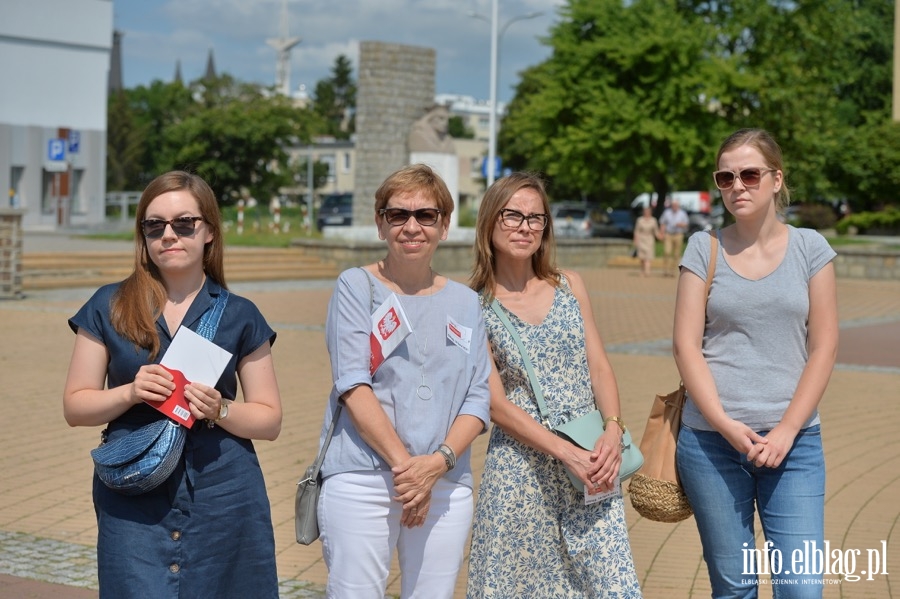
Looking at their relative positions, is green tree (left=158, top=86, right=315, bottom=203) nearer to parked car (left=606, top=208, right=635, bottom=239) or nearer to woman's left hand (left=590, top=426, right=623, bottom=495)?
parked car (left=606, top=208, right=635, bottom=239)

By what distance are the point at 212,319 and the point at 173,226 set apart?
0.87 feet

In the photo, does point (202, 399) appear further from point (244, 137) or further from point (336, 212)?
point (244, 137)

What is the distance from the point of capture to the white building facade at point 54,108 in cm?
4778

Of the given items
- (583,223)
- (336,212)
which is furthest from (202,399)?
(336,212)

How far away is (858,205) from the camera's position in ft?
203

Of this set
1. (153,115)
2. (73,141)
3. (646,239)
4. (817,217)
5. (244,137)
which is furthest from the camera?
(153,115)

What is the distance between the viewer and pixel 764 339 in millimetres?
3723

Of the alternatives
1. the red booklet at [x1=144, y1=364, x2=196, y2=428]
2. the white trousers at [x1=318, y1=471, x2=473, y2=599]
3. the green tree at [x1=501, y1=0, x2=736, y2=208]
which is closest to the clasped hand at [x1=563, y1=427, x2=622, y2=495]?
the white trousers at [x1=318, y1=471, x2=473, y2=599]

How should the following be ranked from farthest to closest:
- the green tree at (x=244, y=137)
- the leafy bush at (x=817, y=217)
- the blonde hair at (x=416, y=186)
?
1. the leafy bush at (x=817, y=217)
2. the green tree at (x=244, y=137)
3. the blonde hair at (x=416, y=186)

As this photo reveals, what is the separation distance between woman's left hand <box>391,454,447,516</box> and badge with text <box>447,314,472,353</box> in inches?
13.4

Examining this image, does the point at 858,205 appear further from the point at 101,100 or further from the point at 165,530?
the point at 165,530

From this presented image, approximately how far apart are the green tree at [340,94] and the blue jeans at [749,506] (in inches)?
5696

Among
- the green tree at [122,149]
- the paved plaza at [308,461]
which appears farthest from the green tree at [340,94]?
the paved plaza at [308,461]

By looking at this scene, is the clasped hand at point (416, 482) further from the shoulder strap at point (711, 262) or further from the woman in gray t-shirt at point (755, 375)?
the shoulder strap at point (711, 262)
